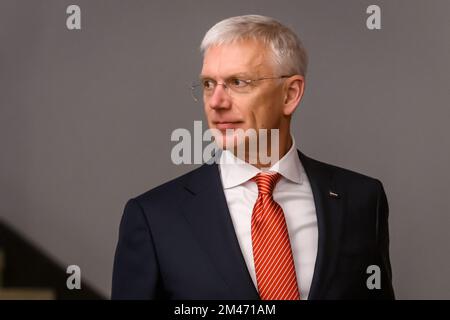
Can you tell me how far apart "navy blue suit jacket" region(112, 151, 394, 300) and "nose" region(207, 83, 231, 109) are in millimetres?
145

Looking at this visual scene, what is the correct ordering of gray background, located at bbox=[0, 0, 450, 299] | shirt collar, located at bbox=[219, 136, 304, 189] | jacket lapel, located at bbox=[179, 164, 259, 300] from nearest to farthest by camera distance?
jacket lapel, located at bbox=[179, 164, 259, 300] < shirt collar, located at bbox=[219, 136, 304, 189] < gray background, located at bbox=[0, 0, 450, 299]

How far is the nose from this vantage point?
69.8 inches

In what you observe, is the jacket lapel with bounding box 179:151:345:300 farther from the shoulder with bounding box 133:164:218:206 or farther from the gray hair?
the gray hair

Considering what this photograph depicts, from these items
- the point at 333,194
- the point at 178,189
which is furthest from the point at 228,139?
the point at 333,194

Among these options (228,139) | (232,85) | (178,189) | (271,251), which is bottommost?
(271,251)

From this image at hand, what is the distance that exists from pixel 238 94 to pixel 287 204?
25 cm

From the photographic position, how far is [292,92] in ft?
6.21

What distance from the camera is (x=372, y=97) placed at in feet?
8.75

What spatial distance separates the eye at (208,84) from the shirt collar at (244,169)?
14cm

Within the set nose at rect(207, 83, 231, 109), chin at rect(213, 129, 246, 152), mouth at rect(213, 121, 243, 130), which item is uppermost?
nose at rect(207, 83, 231, 109)

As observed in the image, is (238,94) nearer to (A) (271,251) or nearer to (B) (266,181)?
(B) (266,181)

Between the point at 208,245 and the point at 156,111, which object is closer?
the point at 208,245

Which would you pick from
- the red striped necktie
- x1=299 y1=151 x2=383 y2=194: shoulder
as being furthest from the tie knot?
x1=299 y1=151 x2=383 y2=194: shoulder
